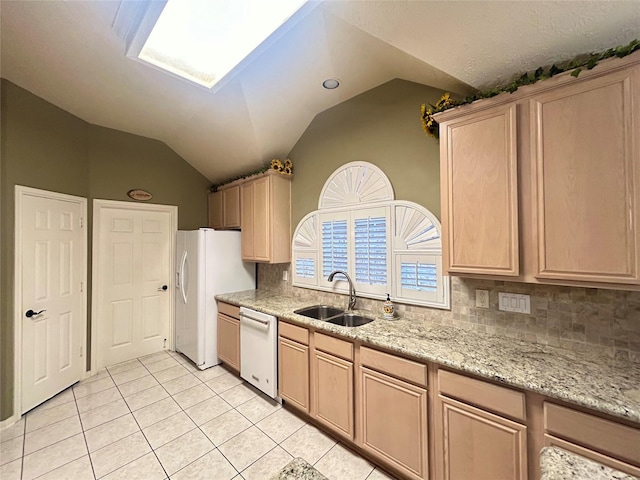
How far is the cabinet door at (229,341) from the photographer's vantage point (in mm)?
2989

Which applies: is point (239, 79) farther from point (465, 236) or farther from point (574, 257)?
point (574, 257)

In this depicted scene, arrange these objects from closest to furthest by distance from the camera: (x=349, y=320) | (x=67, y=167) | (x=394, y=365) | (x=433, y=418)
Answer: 1. (x=433, y=418)
2. (x=394, y=365)
3. (x=349, y=320)
4. (x=67, y=167)

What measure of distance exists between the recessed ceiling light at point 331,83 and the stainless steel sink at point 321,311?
215 centimetres

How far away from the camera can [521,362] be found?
1398 millimetres

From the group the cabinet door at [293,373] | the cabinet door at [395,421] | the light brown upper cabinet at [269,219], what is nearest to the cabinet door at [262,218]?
the light brown upper cabinet at [269,219]

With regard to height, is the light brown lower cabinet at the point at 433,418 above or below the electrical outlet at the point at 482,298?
below

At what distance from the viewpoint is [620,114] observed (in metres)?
1.21

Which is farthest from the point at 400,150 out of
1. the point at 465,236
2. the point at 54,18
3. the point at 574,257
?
the point at 54,18

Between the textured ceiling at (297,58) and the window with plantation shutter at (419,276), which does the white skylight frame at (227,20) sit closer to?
the textured ceiling at (297,58)

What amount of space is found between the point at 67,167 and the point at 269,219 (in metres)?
2.23

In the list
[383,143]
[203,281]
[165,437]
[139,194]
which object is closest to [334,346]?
[165,437]

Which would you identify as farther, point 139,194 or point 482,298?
point 139,194

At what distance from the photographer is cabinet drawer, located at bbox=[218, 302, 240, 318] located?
302cm

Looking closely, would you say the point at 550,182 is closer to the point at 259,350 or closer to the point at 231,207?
the point at 259,350
